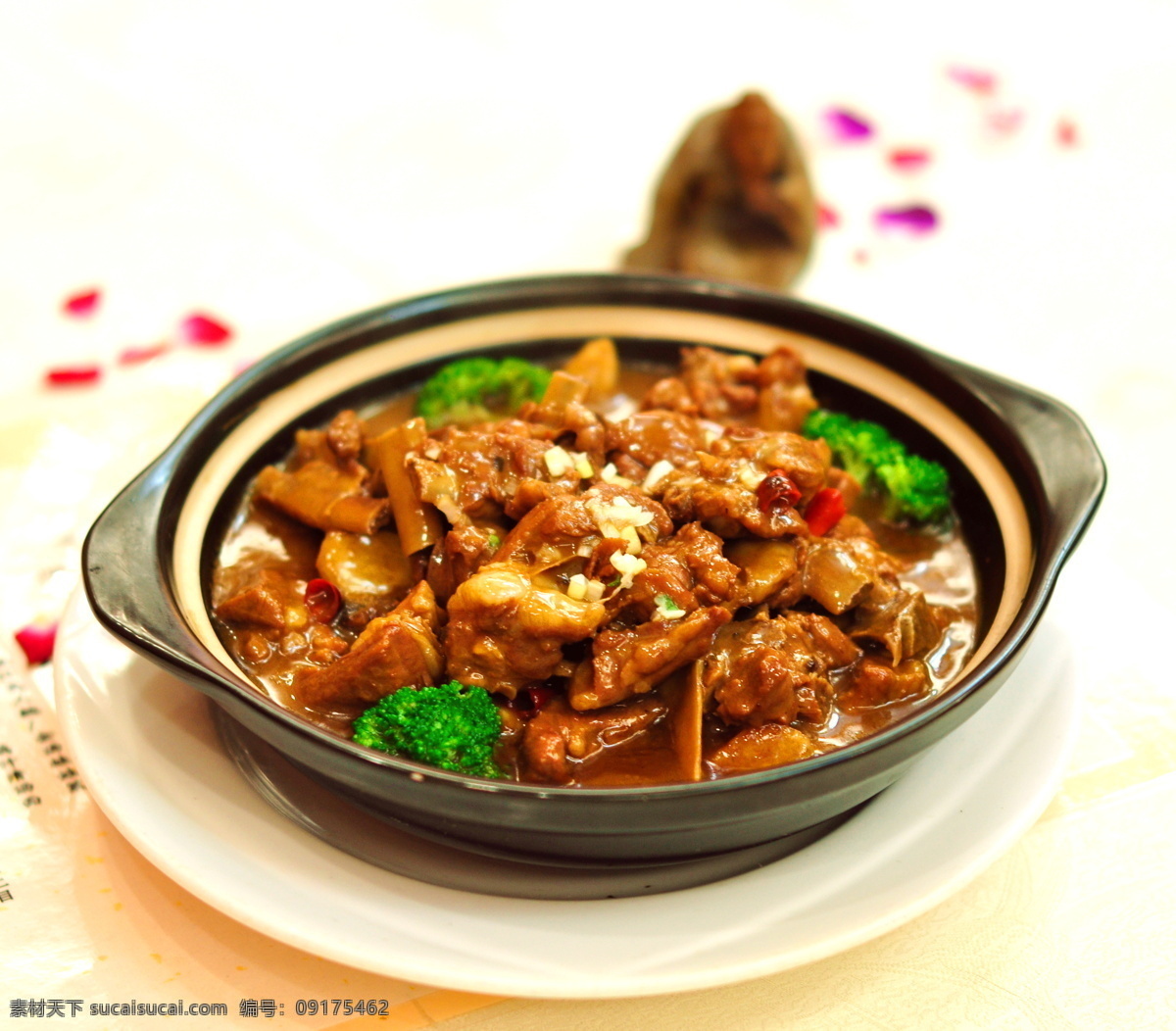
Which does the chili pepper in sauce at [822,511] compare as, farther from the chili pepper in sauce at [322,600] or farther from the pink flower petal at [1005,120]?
the pink flower petal at [1005,120]

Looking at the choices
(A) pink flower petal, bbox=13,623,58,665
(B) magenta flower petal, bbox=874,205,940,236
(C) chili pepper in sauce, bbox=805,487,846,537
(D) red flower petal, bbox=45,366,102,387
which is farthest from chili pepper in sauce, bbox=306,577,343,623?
(B) magenta flower petal, bbox=874,205,940,236

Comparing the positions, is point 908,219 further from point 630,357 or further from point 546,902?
point 546,902

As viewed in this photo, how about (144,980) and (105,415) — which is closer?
(144,980)

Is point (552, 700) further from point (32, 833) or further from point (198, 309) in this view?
point (198, 309)

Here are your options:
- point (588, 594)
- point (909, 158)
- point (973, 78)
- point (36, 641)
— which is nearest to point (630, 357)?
point (588, 594)

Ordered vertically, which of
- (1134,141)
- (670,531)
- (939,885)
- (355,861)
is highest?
(1134,141)

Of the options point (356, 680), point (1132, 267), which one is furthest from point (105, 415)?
point (1132, 267)

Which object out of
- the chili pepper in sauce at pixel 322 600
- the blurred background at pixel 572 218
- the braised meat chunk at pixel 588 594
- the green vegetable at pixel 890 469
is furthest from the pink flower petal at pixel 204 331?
the green vegetable at pixel 890 469
